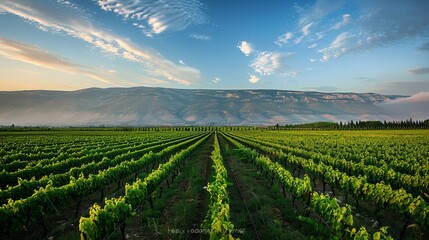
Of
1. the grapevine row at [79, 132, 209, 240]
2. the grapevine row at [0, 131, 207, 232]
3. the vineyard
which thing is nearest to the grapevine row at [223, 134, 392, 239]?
the vineyard

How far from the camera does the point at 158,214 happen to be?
1163cm

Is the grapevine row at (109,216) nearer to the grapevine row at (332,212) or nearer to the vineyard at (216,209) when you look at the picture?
the vineyard at (216,209)

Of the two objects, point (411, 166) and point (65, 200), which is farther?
point (411, 166)

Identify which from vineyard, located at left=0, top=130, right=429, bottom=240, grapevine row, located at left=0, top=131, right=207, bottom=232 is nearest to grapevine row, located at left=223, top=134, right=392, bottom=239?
vineyard, located at left=0, top=130, right=429, bottom=240

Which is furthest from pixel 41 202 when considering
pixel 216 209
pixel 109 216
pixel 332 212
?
pixel 332 212

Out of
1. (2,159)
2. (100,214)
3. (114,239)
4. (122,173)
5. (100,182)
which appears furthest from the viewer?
(2,159)

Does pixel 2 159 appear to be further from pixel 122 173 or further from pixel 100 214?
pixel 100 214

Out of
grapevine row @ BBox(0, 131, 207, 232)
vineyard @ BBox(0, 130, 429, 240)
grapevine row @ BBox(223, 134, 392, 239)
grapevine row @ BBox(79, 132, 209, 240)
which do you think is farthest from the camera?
grapevine row @ BBox(0, 131, 207, 232)

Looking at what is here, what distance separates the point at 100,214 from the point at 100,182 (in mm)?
6377

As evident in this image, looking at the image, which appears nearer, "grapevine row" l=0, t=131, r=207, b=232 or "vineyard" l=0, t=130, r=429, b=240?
"vineyard" l=0, t=130, r=429, b=240

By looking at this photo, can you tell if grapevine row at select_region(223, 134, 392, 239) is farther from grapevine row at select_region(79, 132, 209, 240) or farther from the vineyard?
grapevine row at select_region(79, 132, 209, 240)

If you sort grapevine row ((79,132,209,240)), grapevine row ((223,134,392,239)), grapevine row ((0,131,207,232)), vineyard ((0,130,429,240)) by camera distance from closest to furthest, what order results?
grapevine row ((223,134,392,239)) → grapevine row ((79,132,209,240)) → vineyard ((0,130,429,240)) → grapevine row ((0,131,207,232))

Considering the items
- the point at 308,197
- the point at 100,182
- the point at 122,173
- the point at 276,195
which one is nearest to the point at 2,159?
the point at 122,173

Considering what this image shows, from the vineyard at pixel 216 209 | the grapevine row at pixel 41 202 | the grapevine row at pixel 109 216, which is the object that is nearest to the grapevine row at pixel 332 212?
the vineyard at pixel 216 209
